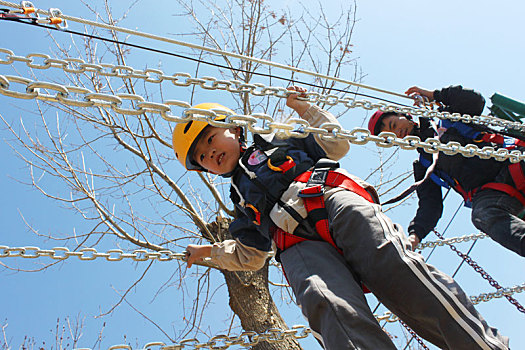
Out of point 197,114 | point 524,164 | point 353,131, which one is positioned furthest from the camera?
point 524,164

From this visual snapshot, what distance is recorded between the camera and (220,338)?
2002 millimetres

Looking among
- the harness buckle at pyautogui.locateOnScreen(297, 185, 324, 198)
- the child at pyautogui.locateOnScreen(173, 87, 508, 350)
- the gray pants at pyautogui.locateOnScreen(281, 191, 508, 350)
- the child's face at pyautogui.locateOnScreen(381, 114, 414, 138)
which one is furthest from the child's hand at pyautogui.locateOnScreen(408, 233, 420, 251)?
the harness buckle at pyautogui.locateOnScreen(297, 185, 324, 198)

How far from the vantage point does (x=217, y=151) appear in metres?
2.17

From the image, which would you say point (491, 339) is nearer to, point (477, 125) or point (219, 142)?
point (219, 142)

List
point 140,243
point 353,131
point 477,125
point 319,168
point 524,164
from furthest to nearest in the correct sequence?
point 140,243
point 477,125
point 524,164
point 319,168
point 353,131

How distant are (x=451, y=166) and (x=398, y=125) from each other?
18.4 inches

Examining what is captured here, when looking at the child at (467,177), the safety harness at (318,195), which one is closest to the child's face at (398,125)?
the child at (467,177)

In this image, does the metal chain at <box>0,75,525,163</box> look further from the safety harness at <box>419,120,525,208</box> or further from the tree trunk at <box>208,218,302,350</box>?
the tree trunk at <box>208,218,302,350</box>

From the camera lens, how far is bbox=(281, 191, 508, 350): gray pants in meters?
1.33

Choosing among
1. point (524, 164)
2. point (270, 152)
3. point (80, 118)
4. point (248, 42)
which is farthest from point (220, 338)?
point (248, 42)

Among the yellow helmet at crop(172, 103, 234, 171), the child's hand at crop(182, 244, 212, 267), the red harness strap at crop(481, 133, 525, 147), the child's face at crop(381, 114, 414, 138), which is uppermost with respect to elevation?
the child's face at crop(381, 114, 414, 138)

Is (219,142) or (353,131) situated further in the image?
(219,142)

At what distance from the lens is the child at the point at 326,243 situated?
53.6 inches

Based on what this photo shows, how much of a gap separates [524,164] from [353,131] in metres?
1.58
